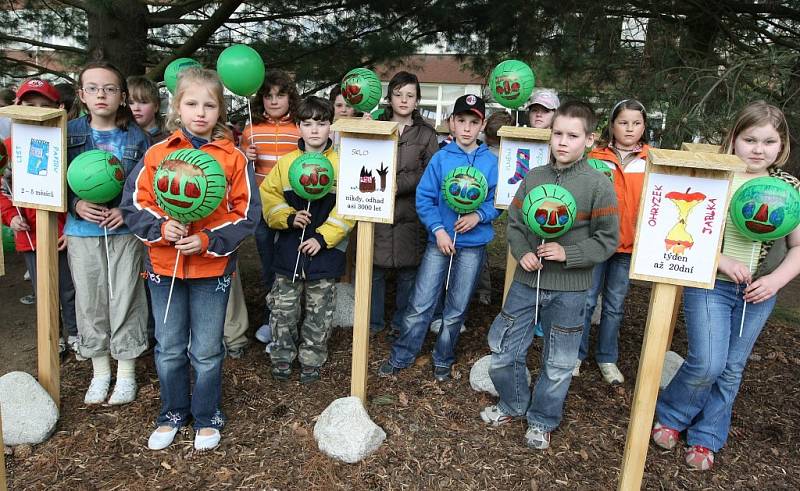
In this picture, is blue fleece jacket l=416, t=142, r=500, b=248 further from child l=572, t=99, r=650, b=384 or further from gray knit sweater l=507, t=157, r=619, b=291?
child l=572, t=99, r=650, b=384

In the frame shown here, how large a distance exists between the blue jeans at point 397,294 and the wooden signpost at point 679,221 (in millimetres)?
2123

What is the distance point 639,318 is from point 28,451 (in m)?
4.54

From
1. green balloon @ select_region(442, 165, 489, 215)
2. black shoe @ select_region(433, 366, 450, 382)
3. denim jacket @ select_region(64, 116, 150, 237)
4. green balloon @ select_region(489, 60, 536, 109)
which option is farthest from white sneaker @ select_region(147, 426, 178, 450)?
green balloon @ select_region(489, 60, 536, 109)

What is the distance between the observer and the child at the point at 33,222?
370cm

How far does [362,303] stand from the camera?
3230 mm

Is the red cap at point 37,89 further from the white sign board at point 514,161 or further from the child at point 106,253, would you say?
the white sign board at point 514,161

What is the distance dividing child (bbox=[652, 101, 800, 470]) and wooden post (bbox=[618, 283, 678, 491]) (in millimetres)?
564

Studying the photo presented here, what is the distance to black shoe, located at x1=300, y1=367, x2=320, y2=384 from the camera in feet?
12.4

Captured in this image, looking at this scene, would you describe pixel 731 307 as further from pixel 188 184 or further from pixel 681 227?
pixel 188 184

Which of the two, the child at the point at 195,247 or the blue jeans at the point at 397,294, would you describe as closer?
the child at the point at 195,247

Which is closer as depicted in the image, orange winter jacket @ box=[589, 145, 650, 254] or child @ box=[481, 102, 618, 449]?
child @ box=[481, 102, 618, 449]

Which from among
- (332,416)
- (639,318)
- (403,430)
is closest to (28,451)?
(332,416)

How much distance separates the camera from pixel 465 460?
120 inches

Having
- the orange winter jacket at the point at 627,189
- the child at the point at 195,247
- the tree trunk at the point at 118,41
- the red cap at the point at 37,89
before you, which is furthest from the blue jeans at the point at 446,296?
the tree trunk at the point at 118,41
